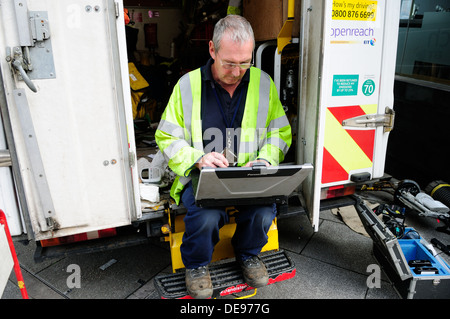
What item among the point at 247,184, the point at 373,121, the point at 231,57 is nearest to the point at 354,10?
the point at 373,121

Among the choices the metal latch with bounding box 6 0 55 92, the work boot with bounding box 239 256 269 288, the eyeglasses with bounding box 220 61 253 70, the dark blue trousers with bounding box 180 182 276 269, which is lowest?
the work boot with bounding box 239 256 269 288

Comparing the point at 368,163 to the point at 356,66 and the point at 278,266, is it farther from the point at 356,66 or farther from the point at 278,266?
the point at 278,266

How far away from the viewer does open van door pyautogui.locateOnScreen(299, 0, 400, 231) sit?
7.22 ft

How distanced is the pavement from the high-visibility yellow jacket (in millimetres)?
655

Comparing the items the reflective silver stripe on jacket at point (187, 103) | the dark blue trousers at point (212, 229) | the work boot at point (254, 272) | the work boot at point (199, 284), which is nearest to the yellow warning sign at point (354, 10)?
the reflective silver stripe on jacket at point (187, 103)

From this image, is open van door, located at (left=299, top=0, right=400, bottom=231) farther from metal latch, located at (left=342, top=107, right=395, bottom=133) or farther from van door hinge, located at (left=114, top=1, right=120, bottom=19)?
van door hinge, located at (left=114, top=1, right=120, bottom=19)

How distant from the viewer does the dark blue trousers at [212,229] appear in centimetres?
204

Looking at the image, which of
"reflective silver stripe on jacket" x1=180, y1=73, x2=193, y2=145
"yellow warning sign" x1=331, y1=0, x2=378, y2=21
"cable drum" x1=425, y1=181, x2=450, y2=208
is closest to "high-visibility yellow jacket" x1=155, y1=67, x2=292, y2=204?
"reflective silver stripe on jacket" x1=180, y1=73, x2=193, y2=145

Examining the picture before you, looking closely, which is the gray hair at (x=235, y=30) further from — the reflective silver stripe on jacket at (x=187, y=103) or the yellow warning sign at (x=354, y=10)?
the yellow warning sign at (x=354, y=10)

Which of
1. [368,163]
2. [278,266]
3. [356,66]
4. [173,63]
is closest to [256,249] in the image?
[278,266]

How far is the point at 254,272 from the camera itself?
6.97ft

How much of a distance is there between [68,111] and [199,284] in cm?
122

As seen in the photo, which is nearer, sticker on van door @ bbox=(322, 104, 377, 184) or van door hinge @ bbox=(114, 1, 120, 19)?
van door hinge @ bbox=(114, 1, 120, 19)

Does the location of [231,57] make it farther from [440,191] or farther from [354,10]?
[440,191]
